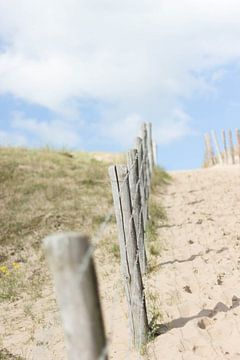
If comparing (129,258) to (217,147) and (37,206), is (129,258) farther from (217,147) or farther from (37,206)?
(217,147)

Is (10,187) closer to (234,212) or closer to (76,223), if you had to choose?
(76,223)

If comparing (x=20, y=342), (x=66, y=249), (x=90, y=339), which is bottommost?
(x=20, y=342)

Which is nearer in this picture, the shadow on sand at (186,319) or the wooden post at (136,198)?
the shadow on sand at (186,319)

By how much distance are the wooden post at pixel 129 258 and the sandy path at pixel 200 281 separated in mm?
217

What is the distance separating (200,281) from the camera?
6.30 metres

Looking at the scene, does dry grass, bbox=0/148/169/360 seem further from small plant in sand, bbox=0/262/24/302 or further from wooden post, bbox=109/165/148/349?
wooden post, bbox=109/165/148/349

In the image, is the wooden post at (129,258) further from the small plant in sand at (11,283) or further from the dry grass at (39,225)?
the small plant in sand at (11,283)

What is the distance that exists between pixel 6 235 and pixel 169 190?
17.8 feet

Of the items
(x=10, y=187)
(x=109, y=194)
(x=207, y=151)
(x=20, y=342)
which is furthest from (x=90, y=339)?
(x=207, y=151)

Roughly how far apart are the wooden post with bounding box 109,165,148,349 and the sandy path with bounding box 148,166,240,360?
0.22 metres

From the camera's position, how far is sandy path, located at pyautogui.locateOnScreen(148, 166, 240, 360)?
4684 mm

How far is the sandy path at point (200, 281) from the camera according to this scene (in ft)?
15.4

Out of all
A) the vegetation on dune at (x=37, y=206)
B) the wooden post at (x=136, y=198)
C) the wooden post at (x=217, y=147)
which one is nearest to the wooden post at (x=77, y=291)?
the wooden post at (x=136, y=198)

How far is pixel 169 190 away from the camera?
554 inches
